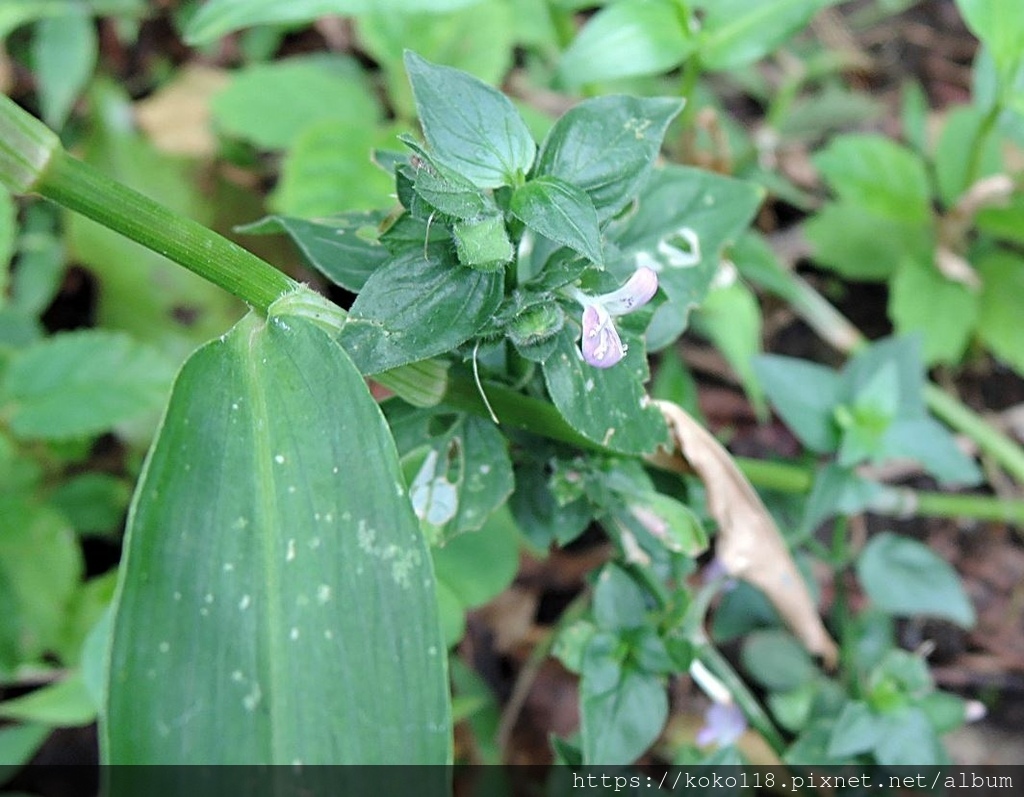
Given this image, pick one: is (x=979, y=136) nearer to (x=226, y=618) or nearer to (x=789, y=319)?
(x=789, y=319)

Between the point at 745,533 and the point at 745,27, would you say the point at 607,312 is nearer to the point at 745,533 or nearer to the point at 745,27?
the point at 745,533

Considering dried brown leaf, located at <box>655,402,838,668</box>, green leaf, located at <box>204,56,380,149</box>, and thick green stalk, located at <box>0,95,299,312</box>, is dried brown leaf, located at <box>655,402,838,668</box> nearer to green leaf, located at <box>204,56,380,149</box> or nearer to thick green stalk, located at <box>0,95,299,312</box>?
thick green stalk, located at <box>0,95,299,312</box>

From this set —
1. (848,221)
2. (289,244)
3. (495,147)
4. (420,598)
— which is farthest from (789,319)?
(420,598)

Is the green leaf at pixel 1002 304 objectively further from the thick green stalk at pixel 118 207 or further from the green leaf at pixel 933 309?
the thick green stalk at pixel 118 207

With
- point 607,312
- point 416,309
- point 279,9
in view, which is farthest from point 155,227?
point 279,9

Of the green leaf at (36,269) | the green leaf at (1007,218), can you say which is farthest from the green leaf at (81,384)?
the green leaf at (1007,218)

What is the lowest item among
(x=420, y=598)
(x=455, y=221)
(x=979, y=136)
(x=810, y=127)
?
(x=810, y=127)
